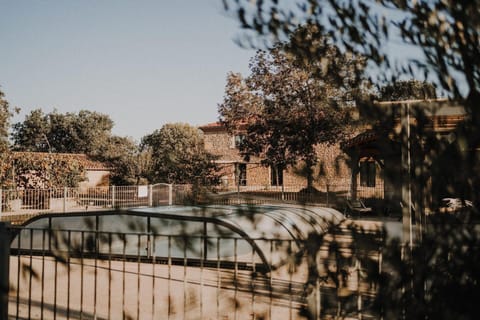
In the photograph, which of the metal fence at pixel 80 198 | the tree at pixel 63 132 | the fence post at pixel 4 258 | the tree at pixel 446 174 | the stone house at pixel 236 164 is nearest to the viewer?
the tree at pixel 446 174

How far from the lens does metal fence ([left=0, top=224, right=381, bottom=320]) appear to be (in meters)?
1.91

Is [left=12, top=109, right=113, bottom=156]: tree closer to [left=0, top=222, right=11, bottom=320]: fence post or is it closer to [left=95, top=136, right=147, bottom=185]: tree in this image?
[left=95, top=136, right=147, bottom=185]: tree

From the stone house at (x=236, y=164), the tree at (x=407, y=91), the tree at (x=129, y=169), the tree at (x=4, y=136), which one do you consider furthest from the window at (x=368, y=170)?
the tree at (x=129, y=169)

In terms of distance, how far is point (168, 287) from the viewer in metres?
3.89

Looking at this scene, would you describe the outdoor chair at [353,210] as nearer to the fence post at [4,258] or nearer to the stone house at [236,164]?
the fence post at [4,258]

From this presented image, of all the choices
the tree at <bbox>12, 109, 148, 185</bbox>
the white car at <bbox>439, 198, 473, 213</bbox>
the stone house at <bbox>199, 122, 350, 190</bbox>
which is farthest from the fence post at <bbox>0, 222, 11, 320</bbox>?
the tree at <bbox>12, 109, 148, 185</bbox>

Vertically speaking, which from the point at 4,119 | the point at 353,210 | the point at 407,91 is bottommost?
the point at 353,210

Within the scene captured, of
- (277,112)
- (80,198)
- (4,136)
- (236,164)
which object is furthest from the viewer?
(236,164)

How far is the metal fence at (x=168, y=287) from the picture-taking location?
75.3 inches

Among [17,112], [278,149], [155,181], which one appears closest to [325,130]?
[278,149]

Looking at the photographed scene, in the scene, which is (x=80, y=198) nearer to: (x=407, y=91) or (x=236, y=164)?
(x=236, y=164)

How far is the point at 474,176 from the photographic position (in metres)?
1.49

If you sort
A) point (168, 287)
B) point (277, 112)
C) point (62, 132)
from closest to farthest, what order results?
point (168, 287) < point (277, 112) < point (62, 132)

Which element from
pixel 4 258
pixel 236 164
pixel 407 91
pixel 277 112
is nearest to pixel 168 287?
pixel 4 258
